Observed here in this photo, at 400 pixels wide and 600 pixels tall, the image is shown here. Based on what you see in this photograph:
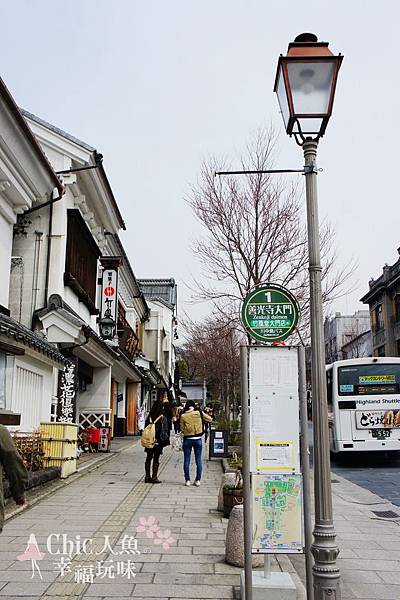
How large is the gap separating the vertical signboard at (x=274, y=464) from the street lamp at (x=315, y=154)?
0.46m

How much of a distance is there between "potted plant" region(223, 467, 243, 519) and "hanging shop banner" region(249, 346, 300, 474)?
343cm

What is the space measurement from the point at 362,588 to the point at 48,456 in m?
7.67

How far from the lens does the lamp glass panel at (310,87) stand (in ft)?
15.8

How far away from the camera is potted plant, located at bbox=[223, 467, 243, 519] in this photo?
8.37 metres

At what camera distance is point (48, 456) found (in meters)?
12.0

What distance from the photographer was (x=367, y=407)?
56.2 feet

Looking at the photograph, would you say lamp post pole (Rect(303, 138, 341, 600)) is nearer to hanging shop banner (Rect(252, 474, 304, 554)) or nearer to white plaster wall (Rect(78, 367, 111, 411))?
hanging shop banner (Rect(252, 474, 304, 554))

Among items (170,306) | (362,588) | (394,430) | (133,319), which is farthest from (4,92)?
(170,306)

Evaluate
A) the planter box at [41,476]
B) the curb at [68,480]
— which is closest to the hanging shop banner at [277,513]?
the curb at [68,480]

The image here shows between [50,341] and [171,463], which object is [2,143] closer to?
[50,341]

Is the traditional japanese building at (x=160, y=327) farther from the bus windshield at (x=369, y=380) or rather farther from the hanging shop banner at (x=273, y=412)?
the hanging shop banner at (x=273, y=412)

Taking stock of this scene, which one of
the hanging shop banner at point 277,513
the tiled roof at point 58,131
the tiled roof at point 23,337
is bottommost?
the hanging shop banner at point 277,513
